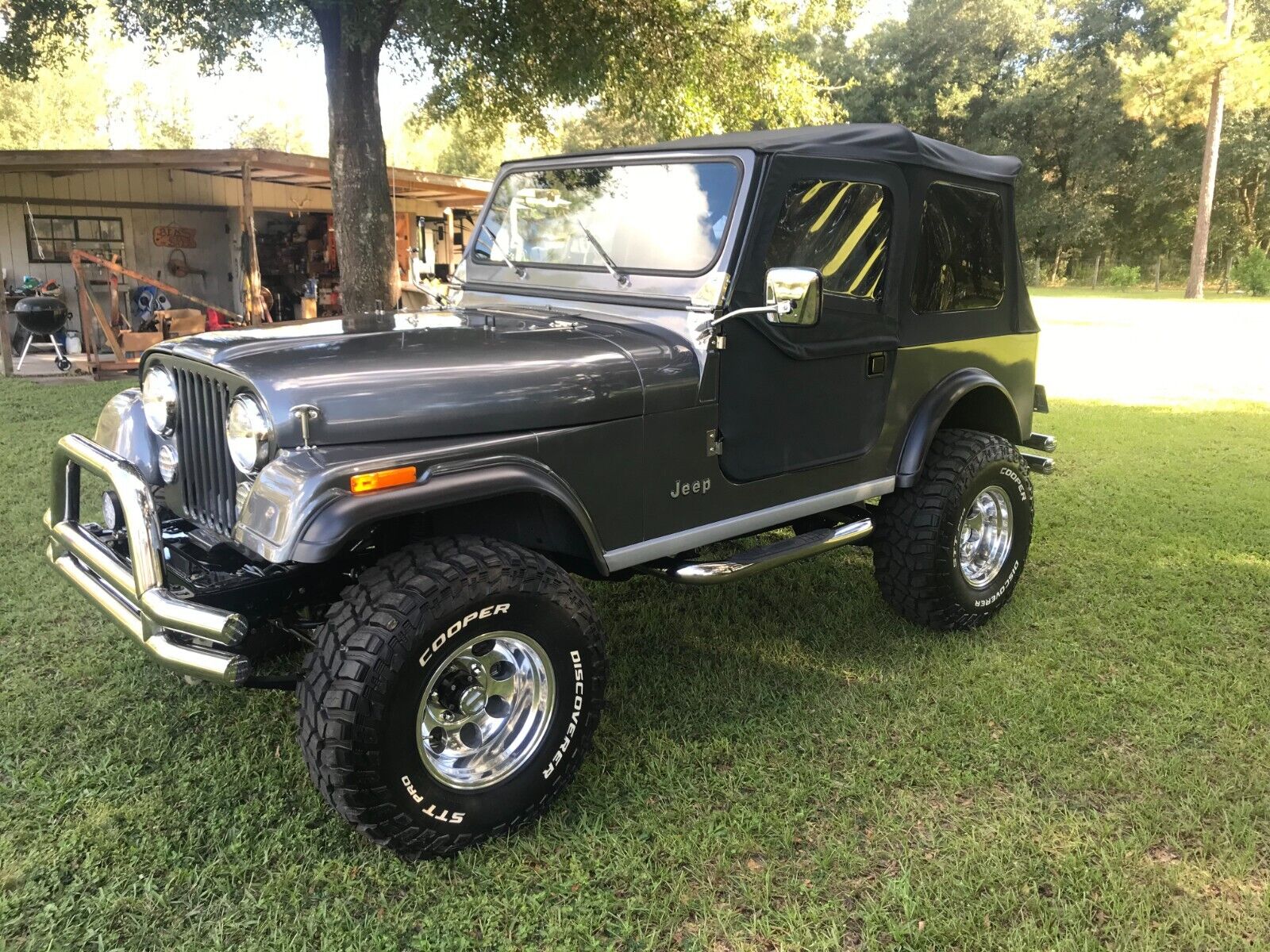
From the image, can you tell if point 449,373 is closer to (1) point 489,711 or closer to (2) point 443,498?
(2) point 443,498

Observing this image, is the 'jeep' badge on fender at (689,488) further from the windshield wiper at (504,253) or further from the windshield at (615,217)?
the windshield wiper at (504,253)

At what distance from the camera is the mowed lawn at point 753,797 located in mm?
2289

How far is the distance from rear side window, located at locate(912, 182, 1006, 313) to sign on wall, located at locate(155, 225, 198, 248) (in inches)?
550

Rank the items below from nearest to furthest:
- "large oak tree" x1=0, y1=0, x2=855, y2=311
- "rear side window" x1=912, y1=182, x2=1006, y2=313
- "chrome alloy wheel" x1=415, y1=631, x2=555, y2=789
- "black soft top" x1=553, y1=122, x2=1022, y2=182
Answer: "chrome alloy wheel" x1=415, y1=631, x2=555, y2=789, "black soft top" x1=553, y1=122, x2=1022, y2=182, "rear side window" x1=912, y1=182, x2=1006, y2=313, "large oak tree" x1=0, y1=0, x2=855, y2=311

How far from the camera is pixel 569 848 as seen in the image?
8.40 feet

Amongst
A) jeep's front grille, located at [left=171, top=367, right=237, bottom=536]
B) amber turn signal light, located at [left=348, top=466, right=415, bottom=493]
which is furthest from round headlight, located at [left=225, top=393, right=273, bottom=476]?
amber turn signal light, located at [left=348, top=466, right=415, bottom=493]

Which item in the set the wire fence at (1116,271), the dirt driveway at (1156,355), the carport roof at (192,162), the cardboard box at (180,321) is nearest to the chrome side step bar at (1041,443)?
the dirt driveway at (1156,355)

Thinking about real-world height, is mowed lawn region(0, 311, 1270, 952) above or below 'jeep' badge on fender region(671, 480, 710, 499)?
below

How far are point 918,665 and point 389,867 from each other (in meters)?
2.21

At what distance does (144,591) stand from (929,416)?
9.62 feet

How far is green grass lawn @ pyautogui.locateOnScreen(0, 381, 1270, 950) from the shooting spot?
2.29 m

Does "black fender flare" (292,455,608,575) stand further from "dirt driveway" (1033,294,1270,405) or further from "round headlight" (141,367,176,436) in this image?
"dirt driveway" (1033,294,1270,405)

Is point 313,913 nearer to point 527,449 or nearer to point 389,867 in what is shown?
point 389,867

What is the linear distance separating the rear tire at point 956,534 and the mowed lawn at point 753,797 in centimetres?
17
